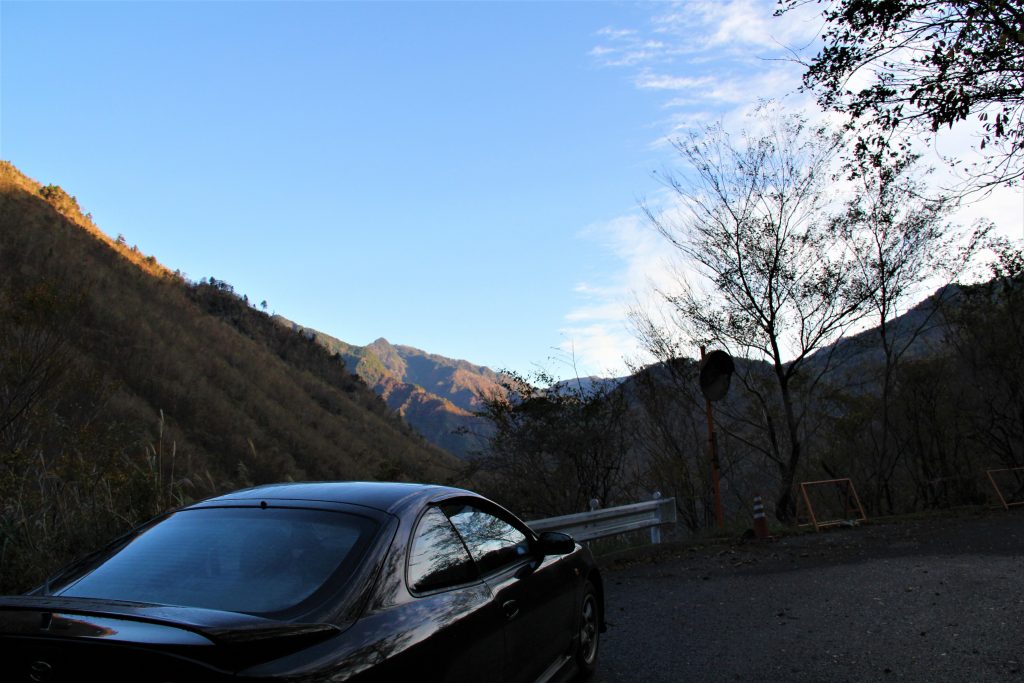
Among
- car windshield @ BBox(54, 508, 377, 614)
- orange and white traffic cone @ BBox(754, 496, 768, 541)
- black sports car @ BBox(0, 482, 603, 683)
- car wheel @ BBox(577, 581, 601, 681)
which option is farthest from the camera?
orange and white traffic cone @ BBox(754, 496, 768, 541)

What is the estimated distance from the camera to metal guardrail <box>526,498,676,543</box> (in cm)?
949

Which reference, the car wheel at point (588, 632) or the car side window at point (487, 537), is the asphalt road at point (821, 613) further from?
the car side window at point (487, 537)

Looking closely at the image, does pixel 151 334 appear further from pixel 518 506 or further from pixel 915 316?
pixel 915 316

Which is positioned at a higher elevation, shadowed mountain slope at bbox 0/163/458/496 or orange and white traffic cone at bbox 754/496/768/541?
shadowed mountain slope at bbox 0/163/458/496

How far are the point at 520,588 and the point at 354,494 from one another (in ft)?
3.85

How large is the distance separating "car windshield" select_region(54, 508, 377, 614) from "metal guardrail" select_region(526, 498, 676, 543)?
5757 millimetres

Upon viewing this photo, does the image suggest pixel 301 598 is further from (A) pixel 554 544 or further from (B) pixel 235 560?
(A) pixel 554 544

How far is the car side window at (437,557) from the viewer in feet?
10.2

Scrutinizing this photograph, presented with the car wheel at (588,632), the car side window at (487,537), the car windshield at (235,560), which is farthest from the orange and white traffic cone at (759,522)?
the car windshield at (235,560)

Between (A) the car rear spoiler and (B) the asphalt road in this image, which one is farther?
(B) the asphalt road

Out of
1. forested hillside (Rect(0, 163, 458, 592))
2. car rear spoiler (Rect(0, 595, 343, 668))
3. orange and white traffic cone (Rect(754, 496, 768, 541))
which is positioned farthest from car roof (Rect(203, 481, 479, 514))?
orange and white traffic cone (Rect(754, 496, 768, 541))

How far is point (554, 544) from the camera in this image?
4457 millimetres

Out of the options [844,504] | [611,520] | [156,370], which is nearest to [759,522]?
[611,520]

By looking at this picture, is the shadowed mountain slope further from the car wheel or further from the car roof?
the car wheel
